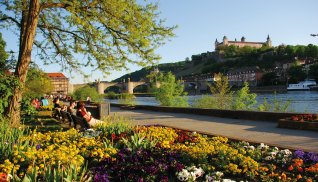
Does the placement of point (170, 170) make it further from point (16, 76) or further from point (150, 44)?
point (150, 44)

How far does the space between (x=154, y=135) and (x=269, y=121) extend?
781 centimetres

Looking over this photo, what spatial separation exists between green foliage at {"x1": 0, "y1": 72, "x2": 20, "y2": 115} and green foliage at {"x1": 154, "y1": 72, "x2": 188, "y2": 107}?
21.4 m

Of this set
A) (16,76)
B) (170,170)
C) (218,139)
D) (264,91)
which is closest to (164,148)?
(170,170)

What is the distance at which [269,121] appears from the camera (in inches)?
572

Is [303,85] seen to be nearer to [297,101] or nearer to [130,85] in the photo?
[297,101]

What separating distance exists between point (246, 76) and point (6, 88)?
137 m

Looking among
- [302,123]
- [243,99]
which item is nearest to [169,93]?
[243,99]

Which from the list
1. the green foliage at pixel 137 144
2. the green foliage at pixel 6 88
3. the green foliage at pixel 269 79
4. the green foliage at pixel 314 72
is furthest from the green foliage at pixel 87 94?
the green foliage at pixel 269 79

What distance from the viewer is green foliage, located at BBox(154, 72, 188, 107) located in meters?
32.2

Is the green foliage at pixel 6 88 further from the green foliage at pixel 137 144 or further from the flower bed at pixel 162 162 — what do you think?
the green foliage at pixel 137 144

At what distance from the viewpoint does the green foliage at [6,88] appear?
10.9 m

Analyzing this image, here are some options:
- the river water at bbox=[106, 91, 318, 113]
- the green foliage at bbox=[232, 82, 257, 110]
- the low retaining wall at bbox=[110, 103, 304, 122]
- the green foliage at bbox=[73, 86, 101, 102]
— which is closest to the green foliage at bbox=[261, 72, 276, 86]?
the river water at bbox=[106, 91, 318, 113]

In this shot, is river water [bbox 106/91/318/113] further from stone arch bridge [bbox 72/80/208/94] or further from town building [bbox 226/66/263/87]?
town building [bbox 226/66/263/87]

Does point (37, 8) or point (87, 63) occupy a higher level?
point (37, 8)
